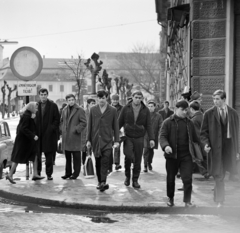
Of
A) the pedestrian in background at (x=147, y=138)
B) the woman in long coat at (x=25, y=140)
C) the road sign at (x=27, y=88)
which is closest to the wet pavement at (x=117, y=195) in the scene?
the woman in long coat at (x=25, y=140)

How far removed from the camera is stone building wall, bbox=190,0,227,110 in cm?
1397

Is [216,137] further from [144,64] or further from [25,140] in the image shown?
[144,64]

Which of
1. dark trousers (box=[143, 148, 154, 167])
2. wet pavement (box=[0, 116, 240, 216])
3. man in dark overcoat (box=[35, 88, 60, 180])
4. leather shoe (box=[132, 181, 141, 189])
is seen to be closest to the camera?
wet pavement (box=[0, 116, 240, 216])

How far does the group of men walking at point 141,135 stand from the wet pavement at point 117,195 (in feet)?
0.69

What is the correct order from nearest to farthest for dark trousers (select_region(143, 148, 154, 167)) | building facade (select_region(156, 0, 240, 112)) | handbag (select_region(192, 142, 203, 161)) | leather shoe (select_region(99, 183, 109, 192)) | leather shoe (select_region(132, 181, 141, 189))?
handbag (select_region(192, 142, 203, 161)) → leather shoe (select_region(99, 183, 109, 192)) → leather shoe (select_region(132, 181, 141, 189)) → building facade (select_region(156, 0, 240, 112)) → dark trousers (select_region(143, 148, 154, 167))

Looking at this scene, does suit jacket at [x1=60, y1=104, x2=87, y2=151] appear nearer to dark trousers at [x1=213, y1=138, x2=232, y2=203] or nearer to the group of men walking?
the group of men walking

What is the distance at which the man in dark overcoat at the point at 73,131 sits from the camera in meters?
12.8

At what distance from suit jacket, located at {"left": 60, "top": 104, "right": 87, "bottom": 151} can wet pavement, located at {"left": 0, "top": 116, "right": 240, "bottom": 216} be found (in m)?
0.71

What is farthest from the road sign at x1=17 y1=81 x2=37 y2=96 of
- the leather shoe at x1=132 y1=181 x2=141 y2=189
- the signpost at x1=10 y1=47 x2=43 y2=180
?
the leather shoe at x1=132 y1=181 x2=141 y2=189

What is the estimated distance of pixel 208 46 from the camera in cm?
1405

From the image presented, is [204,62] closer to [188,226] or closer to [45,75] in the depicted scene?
[188,226]

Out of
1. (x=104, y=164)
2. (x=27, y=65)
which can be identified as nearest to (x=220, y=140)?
(x=104, y=164)

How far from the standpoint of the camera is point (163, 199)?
32.9 ft

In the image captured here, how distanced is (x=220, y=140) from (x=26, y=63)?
5116 mm
